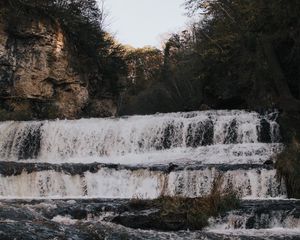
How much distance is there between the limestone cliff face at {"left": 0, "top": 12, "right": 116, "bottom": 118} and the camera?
101ft

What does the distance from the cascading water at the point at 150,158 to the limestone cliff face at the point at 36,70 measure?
6670 mm

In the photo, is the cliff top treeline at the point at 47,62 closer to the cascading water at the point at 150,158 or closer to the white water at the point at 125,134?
the white water at the point at 125,134

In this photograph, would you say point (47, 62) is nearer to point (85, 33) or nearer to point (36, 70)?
point (36, 70)

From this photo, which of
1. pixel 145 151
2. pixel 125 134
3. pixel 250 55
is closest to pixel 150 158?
pixel 145 151

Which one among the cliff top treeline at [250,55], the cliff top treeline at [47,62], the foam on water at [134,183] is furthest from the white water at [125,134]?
the cliff top treeline at [47,62]

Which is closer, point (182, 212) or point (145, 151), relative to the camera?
point (182, 212)

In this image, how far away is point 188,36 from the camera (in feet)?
180

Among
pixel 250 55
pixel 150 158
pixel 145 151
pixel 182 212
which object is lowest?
pixel 182 212

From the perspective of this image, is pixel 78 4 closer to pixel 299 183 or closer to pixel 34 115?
pixel 34 115

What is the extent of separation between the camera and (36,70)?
31547 mm

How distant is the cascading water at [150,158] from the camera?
14.1 metres

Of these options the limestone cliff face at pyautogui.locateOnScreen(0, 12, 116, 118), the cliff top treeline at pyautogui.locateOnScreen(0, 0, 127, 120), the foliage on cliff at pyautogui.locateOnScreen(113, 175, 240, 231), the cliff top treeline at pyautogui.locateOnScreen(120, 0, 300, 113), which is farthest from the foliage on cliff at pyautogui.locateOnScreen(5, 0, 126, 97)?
the foliage on cliff at pyautogui.locateOnScreen(113, 175, 240, 231)

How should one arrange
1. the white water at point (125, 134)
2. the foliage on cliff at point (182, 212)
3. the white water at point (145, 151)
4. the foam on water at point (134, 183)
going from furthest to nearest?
the white water at point (125, 134) < the white water at point (145, 151) < the foam on water at point (134, 183) < the foliage on cliff at point (182, 212)

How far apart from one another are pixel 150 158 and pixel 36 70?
13956 mm
